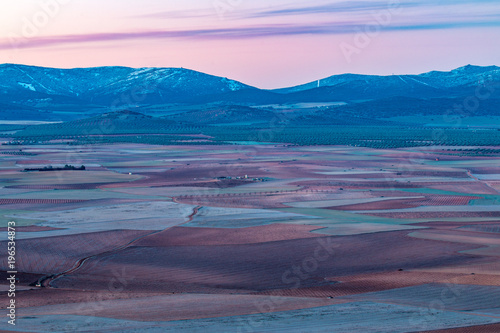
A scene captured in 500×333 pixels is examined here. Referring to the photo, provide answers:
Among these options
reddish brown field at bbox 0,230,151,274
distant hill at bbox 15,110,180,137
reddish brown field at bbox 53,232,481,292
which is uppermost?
distant hill at bbox 15,110,180,137

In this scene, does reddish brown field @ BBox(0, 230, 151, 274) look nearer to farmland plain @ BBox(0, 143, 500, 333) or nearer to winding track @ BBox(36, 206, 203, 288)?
farmland plain @ BBox(0, 143, 500, 333)

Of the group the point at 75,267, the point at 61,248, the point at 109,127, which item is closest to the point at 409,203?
the point at 61,248

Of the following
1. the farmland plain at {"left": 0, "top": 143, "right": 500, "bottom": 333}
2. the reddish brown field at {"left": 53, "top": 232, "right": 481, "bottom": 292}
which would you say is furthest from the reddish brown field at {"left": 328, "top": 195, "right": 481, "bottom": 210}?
the reddish brown field at {"left": 53, "top": 232, "right": 481, "bottom": 292}

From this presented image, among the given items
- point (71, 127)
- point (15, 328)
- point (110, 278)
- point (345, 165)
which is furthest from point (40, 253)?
point (71, 127)

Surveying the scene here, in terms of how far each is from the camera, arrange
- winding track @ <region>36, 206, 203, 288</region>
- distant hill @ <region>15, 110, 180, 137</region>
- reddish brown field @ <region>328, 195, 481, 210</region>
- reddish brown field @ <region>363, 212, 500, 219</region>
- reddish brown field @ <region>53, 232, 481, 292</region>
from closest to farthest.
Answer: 1. winding track @ <region>36, 206, 203, 288</region>
2. reddish brown field @ <region>53, 232, 481, 292</region>
3. reddish brown field @ <region>363, 212, 500, 219</region>
4. reddish brown field @ <region>328, 195, 481, 210</region>
5. distant hill @ <region>15, 110, 180, 137</region>

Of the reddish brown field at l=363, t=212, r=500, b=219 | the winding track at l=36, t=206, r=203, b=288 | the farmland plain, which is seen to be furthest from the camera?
the reddish brown field at l=363, t=212, r=500, b=219

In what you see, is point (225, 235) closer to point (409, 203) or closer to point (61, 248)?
point (61, 248)

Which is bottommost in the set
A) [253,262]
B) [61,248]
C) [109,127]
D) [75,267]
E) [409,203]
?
[253,262]

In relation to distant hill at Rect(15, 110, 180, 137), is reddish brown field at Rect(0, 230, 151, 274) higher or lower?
lower

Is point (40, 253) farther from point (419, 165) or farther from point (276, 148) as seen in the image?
point (276, 148)

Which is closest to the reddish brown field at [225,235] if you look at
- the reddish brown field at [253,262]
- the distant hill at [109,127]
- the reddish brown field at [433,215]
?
the reddish brown field at [253,262]

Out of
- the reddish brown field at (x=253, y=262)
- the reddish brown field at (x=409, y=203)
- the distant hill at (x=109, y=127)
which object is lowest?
the reddish brown field at (x=253, y=262)

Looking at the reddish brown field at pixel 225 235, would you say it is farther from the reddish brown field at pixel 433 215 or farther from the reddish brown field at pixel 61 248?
the reddish brown field at pixel 433 215
